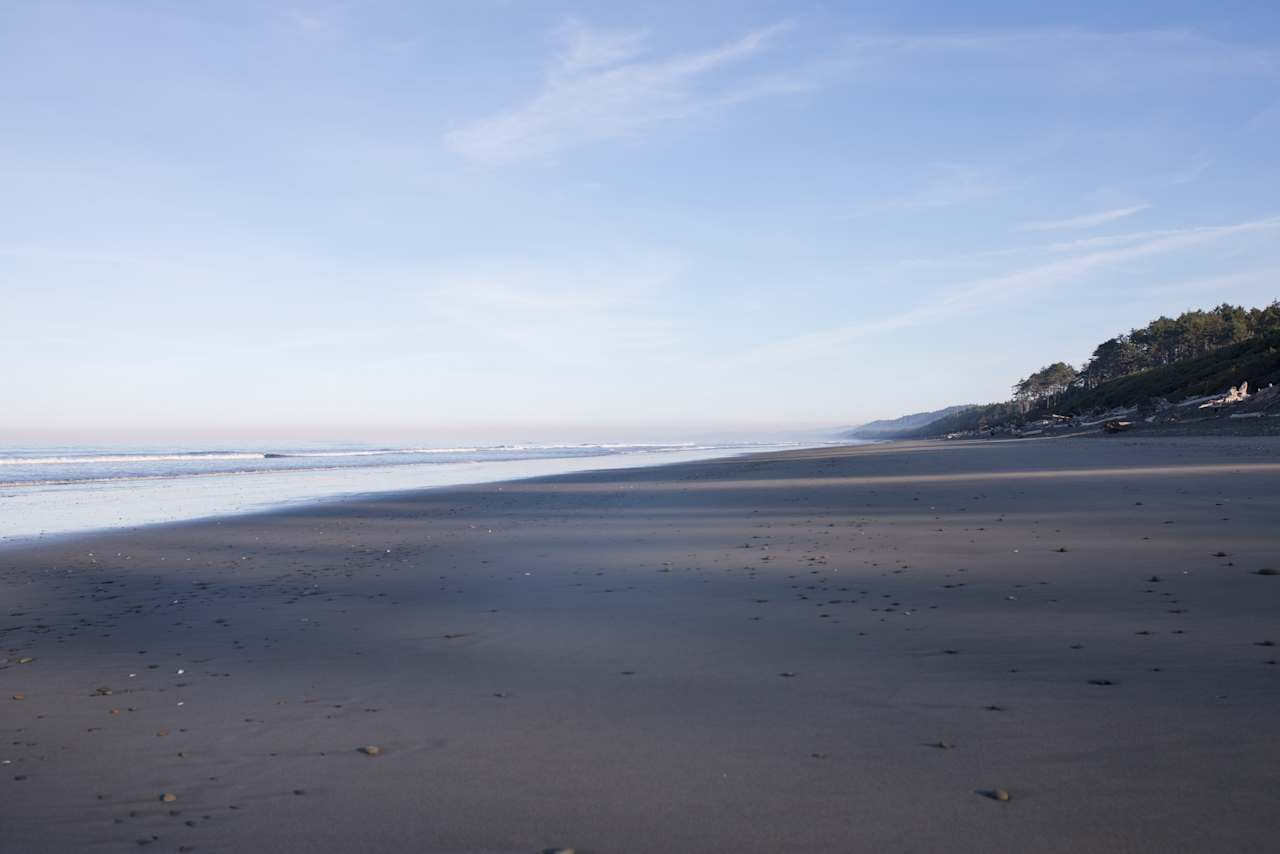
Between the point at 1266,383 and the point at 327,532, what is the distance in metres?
46.2

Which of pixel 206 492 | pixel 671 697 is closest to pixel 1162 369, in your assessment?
pixel 206 492

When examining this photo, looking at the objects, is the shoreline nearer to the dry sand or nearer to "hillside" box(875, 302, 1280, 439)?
the dry sand

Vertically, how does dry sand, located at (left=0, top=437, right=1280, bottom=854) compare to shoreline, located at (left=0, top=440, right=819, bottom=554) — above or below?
below

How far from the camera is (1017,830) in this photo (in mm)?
3049

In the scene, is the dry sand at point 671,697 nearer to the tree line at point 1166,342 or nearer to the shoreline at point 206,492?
the shoreline at point 206,492

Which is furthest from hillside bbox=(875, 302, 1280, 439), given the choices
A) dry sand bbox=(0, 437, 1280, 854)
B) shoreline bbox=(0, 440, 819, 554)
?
dry sand bbox=(0, 437, 1280, 854)

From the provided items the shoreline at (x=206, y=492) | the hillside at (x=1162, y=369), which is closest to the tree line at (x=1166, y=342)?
the hillside at (x=1162, y=369)

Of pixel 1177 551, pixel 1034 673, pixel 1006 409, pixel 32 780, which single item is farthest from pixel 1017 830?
pixel 1006 409

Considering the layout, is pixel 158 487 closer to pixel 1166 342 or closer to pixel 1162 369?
pixel 1162 369

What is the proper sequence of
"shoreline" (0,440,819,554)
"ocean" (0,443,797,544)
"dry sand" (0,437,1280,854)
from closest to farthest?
"dry sand" (0,437,1280,854), "shoreline" (0,440,819,554), "ocean" (0,443,797,544)

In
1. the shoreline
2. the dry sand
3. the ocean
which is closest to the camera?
the dry sand

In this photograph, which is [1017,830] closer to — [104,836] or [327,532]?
[104,836]

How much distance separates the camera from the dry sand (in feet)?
10.8

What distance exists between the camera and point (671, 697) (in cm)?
487
